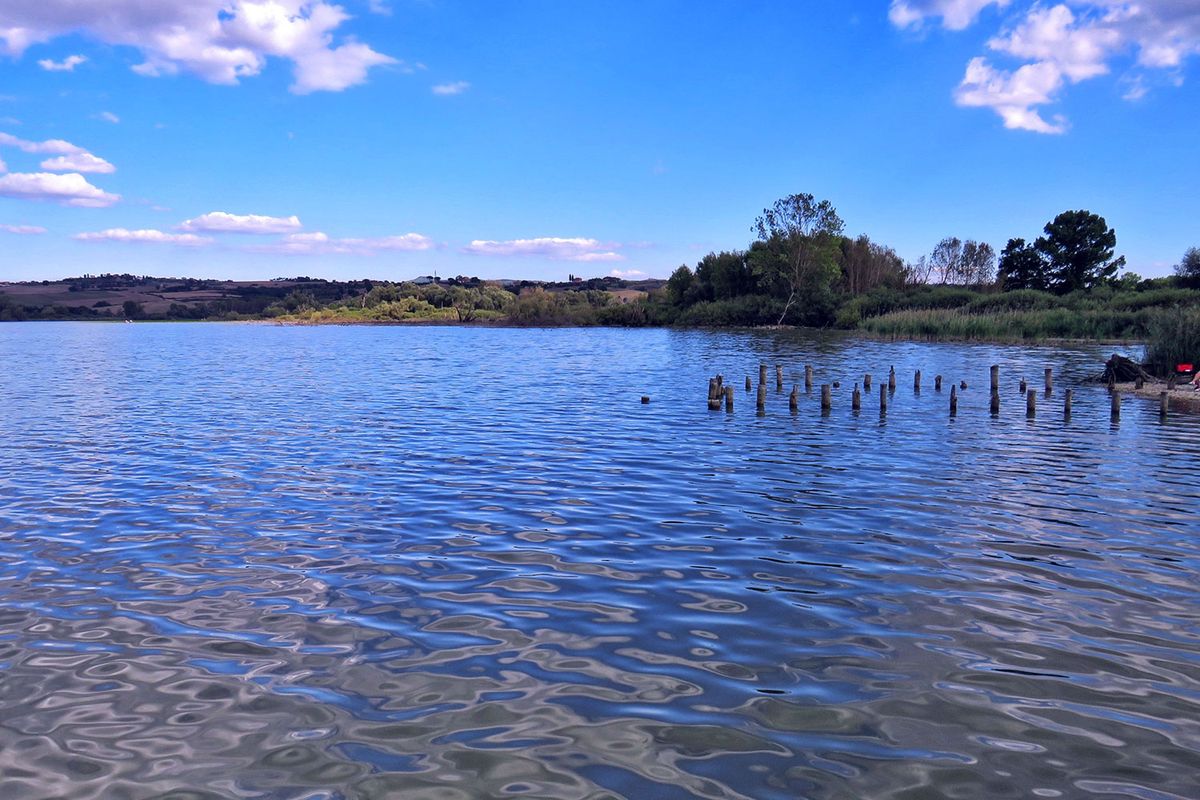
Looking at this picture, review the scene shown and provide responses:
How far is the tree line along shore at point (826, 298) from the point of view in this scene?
6512cm

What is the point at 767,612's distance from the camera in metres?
8.84

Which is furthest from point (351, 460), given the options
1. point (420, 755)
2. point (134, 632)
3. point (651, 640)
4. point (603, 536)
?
point (420, 755)

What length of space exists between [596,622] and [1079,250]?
110 metres

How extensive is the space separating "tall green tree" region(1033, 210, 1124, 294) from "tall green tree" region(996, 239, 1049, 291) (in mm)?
1205

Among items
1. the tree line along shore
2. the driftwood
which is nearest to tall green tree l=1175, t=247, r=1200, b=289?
the tree line along shore

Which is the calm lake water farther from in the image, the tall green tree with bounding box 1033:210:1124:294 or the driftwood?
the tall green tree with bounding box 1033:210:1124:294

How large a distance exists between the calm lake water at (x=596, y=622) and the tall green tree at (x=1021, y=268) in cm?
9387

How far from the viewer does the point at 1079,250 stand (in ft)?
327

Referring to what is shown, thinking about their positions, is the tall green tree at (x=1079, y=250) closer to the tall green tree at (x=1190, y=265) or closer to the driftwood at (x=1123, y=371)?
the tall green tree at (x=1190, y=265)

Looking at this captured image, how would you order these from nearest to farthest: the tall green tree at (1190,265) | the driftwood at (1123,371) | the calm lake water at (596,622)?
the calm lake water at (596,622) < the driftwood at (1123,371) < the tall green tree at (1190,265)

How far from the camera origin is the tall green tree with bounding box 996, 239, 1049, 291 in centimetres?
10275

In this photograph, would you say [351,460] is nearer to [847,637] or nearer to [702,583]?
[702,583]

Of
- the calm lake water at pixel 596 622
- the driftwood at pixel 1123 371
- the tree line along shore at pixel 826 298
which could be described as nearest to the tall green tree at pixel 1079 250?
the tree line along shore at pixel 826 298

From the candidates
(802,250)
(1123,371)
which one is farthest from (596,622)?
(802,250)
